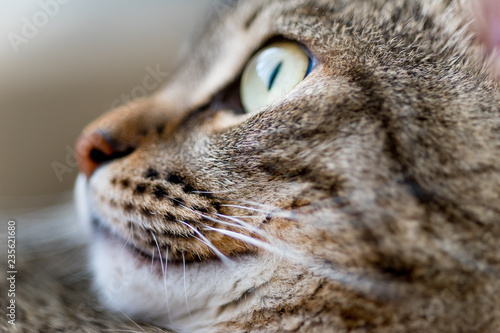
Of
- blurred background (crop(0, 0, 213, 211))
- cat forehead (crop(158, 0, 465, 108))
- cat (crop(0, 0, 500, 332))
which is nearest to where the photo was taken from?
cat (crop(0, 0, 500, 332))

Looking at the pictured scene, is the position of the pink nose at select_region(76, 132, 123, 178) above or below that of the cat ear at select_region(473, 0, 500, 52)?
below

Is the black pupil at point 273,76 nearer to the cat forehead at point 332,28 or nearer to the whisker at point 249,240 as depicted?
the cat forehead at point 332,28

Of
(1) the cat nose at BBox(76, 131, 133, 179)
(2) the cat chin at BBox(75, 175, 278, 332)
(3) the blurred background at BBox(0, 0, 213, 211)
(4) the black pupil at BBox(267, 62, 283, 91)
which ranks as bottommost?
(2) the cat chin at BBox(75, 175, 278, 332)

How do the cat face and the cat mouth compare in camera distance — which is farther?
the cat mouth

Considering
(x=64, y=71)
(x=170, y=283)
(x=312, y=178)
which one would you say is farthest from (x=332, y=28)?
(x=64, y=71)

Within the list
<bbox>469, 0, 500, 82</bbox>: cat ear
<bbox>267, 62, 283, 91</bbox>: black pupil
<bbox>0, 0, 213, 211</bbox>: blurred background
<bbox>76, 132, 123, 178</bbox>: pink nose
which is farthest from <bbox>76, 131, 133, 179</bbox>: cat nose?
<bbox>469, 0, 500, 82</bbox>: cat ear

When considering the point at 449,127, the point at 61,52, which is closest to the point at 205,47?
the point at 449,127

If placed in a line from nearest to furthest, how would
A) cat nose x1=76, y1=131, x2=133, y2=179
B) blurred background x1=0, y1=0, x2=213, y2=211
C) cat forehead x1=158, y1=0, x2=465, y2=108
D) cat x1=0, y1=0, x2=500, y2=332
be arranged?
cat x1=0, y1=0, x2=500, y2=332 → cat forehead x1=158, y1=0, x2=465, y2=108 → cat nose x1=76, y1=131, x2=133, y2=179 → blurred background x1=0, y1=0, x2=213, y2=211

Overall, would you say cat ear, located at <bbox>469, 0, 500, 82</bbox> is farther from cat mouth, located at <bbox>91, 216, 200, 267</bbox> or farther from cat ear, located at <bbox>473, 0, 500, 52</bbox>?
cat mouth, located at <bbox>91, 216, 200, 267</bbox>
